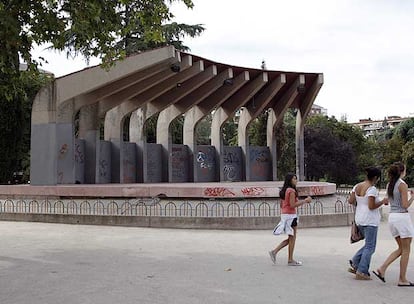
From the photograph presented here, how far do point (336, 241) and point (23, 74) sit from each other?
803cm

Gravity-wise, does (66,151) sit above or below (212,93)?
below

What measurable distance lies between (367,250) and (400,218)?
2.26 ft

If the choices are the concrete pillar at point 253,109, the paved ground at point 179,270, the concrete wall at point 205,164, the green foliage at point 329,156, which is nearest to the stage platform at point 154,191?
the paved ground at point 179,270

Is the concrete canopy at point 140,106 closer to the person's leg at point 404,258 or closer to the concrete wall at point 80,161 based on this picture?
the concrete wall at point 80,161

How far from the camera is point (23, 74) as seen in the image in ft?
32.9

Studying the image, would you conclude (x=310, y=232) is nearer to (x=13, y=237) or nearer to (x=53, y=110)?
(x=13, y=237)

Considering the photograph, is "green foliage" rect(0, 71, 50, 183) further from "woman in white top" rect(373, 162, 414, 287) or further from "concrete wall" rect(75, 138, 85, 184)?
"woman in white top" rect(373, 162, 414, 287)

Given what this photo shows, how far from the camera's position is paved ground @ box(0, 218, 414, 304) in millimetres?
6055

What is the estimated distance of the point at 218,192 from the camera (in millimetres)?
18219

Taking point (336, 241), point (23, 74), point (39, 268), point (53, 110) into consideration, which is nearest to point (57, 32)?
point (23, 74)

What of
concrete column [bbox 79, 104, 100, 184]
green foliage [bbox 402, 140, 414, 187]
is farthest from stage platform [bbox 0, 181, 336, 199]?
green foliage [bbox 402, 140, 414, 187]

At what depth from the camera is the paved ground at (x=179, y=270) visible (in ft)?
19.9

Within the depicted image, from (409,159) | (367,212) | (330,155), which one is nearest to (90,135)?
(367,212)

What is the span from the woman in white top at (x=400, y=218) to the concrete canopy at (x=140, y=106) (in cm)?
1462
